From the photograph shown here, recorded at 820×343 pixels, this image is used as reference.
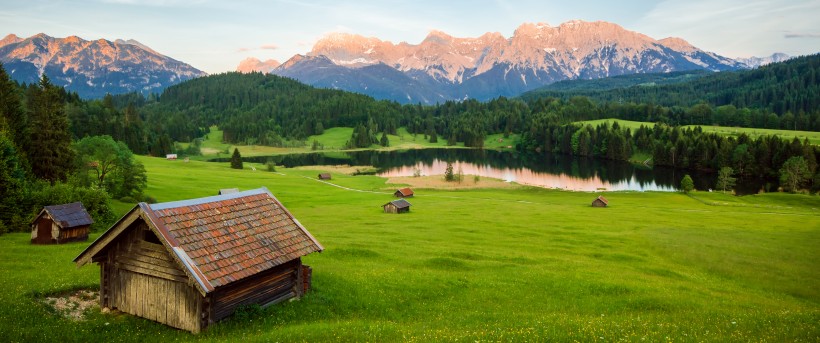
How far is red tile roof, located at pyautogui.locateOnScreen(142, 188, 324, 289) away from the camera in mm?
19422

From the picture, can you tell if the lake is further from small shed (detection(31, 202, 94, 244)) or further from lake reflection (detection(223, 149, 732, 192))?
small shed (detection(31, 202, 94, 244))

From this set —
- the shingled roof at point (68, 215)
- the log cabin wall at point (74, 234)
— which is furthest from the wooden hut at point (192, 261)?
the log cabin wall at point (74, 234)

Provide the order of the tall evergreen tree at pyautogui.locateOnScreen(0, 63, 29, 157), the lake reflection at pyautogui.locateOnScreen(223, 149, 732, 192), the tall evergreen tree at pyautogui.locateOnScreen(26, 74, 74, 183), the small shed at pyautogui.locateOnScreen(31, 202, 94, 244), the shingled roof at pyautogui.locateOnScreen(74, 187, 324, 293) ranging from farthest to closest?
1. the lake reflection at pyautogui.locateOnScreen(223, 149, 732, 192)
2. the tall evergreen tree at pyautogui.locateOnScreen(26, 74, 74, 183)
3. the tall evergreen tree at pyautogui.locateOnScreen(0, 63, 29, 157)
4. the small shed at pyautogui.locateOnScreen(31, 202, 94, 244)
5. the shingled roof at pyautogui.locateOnScreen(74, 187, 324, 293)

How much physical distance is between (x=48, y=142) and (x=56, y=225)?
30.7 metres

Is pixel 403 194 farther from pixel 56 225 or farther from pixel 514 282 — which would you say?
pixel 514 282

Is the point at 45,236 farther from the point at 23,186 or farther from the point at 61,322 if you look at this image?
the point at 61,322

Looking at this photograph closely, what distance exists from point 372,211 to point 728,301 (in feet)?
175

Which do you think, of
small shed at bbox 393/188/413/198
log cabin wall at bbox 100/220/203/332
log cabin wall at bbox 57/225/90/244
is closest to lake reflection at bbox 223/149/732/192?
small shed at bbox 393/188/413/198

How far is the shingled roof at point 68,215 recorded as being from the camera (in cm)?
3982

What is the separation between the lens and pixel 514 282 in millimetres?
30703

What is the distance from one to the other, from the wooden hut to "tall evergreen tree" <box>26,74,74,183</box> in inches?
2079

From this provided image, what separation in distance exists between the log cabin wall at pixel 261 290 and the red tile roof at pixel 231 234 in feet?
3.22

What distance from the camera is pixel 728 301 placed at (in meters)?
28.6

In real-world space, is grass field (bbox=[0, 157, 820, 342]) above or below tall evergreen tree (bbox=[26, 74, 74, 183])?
below
